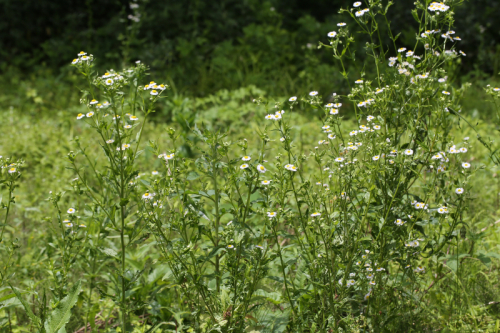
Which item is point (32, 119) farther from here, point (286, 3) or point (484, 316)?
point (484, 316)

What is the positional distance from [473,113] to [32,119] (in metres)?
4.47

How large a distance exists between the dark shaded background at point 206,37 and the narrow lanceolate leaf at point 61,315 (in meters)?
3.73

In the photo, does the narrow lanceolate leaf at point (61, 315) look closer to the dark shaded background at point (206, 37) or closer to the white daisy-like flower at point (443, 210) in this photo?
the white daisy-like flower at point (443, 210)

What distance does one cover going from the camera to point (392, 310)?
5.89ft

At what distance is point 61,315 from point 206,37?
513 centimetres

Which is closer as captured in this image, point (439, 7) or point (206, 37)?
point (439, 7)

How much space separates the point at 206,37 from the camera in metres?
6.32

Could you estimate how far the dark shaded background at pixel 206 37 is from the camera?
17.9 feet

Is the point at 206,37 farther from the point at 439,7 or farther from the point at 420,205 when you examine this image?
the point at 420,205

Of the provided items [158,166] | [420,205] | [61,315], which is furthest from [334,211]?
[158,166]

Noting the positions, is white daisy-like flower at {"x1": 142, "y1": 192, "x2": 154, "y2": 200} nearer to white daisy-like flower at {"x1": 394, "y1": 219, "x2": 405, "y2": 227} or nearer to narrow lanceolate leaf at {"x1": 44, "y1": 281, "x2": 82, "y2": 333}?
narrow lanceolate leaf at {"x1": 44, "y1": 281, "x2": 82, "y2": 333}

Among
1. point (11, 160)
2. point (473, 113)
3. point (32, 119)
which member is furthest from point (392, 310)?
point (32, 119)

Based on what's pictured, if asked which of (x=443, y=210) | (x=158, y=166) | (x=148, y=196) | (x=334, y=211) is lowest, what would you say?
(x=443, y=210)

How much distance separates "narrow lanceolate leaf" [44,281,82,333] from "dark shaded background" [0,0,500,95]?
3.73 metres
